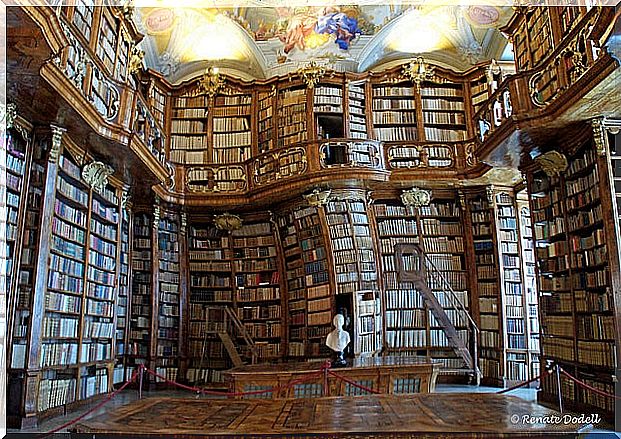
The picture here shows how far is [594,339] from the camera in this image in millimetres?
6340

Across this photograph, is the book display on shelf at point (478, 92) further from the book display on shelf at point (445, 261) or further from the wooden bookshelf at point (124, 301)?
the wooden bookshelf at point (124, 301)

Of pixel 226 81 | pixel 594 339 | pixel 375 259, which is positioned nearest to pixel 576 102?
pixel 594 339

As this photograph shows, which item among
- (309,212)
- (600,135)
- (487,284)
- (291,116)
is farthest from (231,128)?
(600,135)

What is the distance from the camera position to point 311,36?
11445 mm

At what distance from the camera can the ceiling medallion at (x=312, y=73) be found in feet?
35.2

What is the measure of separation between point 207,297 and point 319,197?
3.24m

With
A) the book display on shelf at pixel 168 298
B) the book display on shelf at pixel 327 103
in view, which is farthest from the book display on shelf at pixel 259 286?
the book display on shelf at pixel 327 103

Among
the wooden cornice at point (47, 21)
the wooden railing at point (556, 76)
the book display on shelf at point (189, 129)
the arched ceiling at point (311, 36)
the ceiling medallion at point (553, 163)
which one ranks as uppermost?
the arched ceiling at point (311, 36)

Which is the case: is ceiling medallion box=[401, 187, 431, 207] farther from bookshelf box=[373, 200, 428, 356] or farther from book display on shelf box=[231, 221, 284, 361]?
book display on shelf box=[231, 221, 284, 361]

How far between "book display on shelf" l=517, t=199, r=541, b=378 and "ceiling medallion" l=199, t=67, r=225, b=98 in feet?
22.3

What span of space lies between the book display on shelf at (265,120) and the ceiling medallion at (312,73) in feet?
2.99

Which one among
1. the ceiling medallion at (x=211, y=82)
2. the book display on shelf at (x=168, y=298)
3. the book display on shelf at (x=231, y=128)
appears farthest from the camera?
the ceiling medallion at (x=211, y=82)

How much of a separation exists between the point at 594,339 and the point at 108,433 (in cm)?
571

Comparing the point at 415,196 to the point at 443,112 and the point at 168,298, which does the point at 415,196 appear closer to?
the point at 443,112
